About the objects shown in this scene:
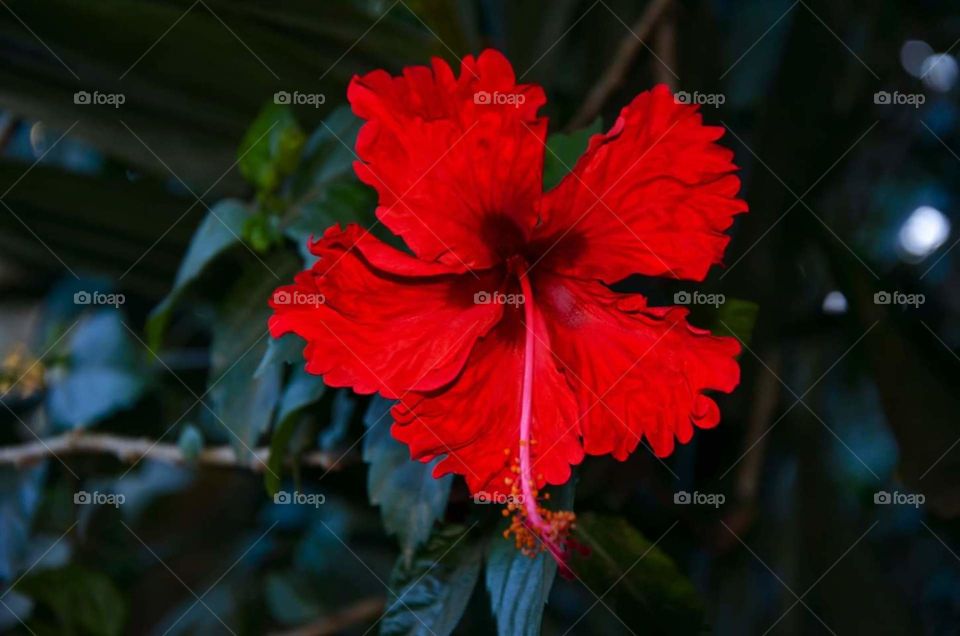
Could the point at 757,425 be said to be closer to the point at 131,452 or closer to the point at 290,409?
the point at 290,409

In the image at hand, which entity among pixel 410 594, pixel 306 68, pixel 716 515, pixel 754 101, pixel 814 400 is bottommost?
pixel 410 594

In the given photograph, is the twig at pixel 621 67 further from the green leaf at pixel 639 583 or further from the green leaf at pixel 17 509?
the green leaf at pixel 17 509

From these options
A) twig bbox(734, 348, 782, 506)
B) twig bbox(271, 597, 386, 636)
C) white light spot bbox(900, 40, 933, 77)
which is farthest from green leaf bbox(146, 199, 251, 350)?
white light spot bbox(900, 40, 933, 77)

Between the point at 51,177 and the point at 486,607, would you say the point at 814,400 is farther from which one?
the point at 51,177

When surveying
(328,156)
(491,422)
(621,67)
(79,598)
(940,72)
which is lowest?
(79,598)

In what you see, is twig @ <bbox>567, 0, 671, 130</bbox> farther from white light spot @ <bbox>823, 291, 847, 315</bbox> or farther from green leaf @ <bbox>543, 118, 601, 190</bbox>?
white light spot @ <bbox>823, 291, 847, 315</bbox>

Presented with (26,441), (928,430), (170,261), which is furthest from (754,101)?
(26,441)

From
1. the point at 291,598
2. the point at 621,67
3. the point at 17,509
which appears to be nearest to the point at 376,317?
the point at 621,67
